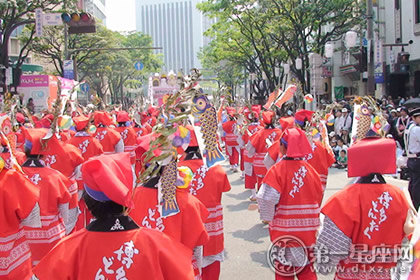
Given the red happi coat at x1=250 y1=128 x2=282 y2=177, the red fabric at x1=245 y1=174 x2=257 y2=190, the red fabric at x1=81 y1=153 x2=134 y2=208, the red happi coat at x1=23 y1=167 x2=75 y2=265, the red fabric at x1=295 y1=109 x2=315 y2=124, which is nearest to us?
the red fabric at x1=81 y1=153 x2=134 y2=208

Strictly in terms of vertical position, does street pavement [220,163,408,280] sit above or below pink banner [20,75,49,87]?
below

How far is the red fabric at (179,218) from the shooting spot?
3691mm

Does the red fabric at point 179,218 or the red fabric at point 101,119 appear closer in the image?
the red fabric at point 179,218

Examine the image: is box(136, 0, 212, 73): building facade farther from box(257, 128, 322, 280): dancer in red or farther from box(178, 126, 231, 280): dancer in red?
box(257, 128, 322, 280): dancer in red

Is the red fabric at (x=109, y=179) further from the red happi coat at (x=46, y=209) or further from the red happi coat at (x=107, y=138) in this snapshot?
the red happi coat at (x=107, y=138)

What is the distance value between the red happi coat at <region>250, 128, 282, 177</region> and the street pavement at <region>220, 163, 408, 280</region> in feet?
2.94

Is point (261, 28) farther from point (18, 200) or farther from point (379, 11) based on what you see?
point (18, 200)

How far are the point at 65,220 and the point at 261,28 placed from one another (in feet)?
79.5

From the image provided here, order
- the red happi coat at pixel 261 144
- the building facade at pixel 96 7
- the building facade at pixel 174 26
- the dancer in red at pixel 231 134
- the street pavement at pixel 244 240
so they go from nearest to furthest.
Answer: the street pavement at pixel 244 240
the red happi coat at pixel 261 144
the dancer in red at pixel 231 134
the building facade at pixel 96 7
the building facade at pixel 174 26

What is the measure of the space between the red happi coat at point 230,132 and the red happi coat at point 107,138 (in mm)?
4678

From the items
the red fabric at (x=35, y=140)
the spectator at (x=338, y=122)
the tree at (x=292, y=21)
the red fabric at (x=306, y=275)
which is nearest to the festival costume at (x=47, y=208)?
the red fabric at (x=35, y=140)

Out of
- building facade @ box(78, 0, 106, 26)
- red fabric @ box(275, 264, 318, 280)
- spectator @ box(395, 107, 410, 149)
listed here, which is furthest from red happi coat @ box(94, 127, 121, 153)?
building facade @ box(78, 0, 106, 26)

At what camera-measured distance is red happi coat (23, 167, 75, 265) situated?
17.7ft

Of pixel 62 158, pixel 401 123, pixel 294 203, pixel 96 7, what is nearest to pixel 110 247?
pixel 294 203
